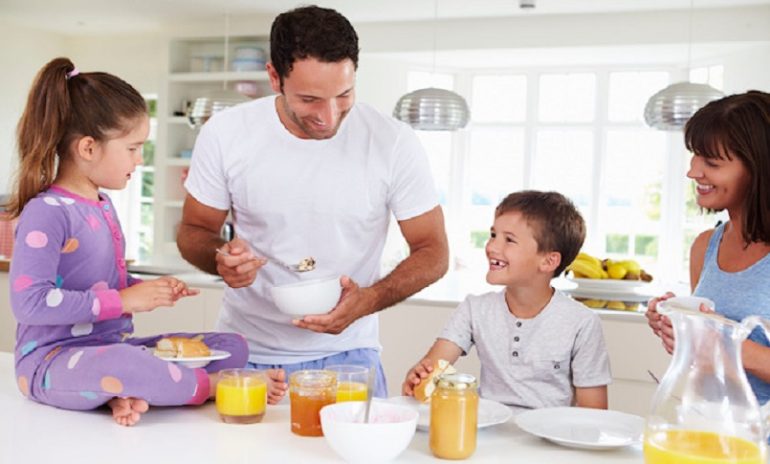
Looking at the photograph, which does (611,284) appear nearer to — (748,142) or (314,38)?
(748,142)

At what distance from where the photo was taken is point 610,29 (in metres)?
6.31

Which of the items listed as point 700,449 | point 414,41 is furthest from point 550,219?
point 414,41

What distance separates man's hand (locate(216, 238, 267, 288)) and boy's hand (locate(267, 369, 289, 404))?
23cm

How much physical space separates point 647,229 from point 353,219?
6129mm

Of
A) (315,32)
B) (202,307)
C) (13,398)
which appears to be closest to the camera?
(13,398)

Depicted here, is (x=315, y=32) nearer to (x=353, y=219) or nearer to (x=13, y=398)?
(x=353, y=219)

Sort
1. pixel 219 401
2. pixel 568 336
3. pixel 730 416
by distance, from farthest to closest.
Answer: pixel 568 336 < pixel 219 401 < pixel 730 416

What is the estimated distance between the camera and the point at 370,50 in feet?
22.8

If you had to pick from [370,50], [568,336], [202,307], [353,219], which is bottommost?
[202,307]

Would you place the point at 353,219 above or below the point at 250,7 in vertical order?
below

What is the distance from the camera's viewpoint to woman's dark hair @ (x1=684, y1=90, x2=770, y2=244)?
1669 mm

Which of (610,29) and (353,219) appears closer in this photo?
(353,219)

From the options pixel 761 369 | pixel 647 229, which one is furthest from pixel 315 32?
pixel 647 229

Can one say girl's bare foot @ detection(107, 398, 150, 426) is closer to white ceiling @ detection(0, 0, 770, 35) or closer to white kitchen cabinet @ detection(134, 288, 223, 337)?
white kitchen cabinet @ detection(134, 288, 223, 337)
